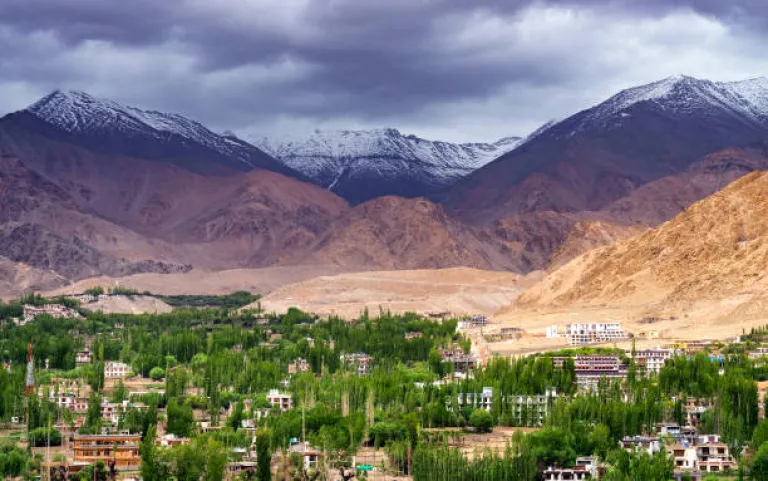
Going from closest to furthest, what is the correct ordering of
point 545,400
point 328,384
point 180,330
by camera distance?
point 545,400 < point 328,384 < point 180,330

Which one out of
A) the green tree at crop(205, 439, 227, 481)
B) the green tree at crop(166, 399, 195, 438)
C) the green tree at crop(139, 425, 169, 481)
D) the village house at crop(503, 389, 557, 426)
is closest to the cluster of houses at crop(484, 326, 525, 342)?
the village house at crop(503, 389, 557, 426)

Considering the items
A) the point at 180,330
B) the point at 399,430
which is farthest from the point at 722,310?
the point at 399,430

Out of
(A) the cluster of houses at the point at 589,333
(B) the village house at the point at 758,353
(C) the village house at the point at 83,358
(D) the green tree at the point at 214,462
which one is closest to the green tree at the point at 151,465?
(D) the green tree at the point at 214,462

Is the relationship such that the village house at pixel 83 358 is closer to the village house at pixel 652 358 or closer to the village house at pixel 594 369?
the village house at pixel 594 369

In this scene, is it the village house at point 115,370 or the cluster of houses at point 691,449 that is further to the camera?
the village house at point 115,370

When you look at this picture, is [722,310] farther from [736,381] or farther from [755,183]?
[736,381]

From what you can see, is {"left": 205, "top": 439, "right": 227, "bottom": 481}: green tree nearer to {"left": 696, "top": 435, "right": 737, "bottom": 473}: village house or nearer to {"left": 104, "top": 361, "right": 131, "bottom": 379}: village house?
{"left": 696, "top": 435, "right": 737, "bottom": 473}: village house

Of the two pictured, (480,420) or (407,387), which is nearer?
(480,420)
